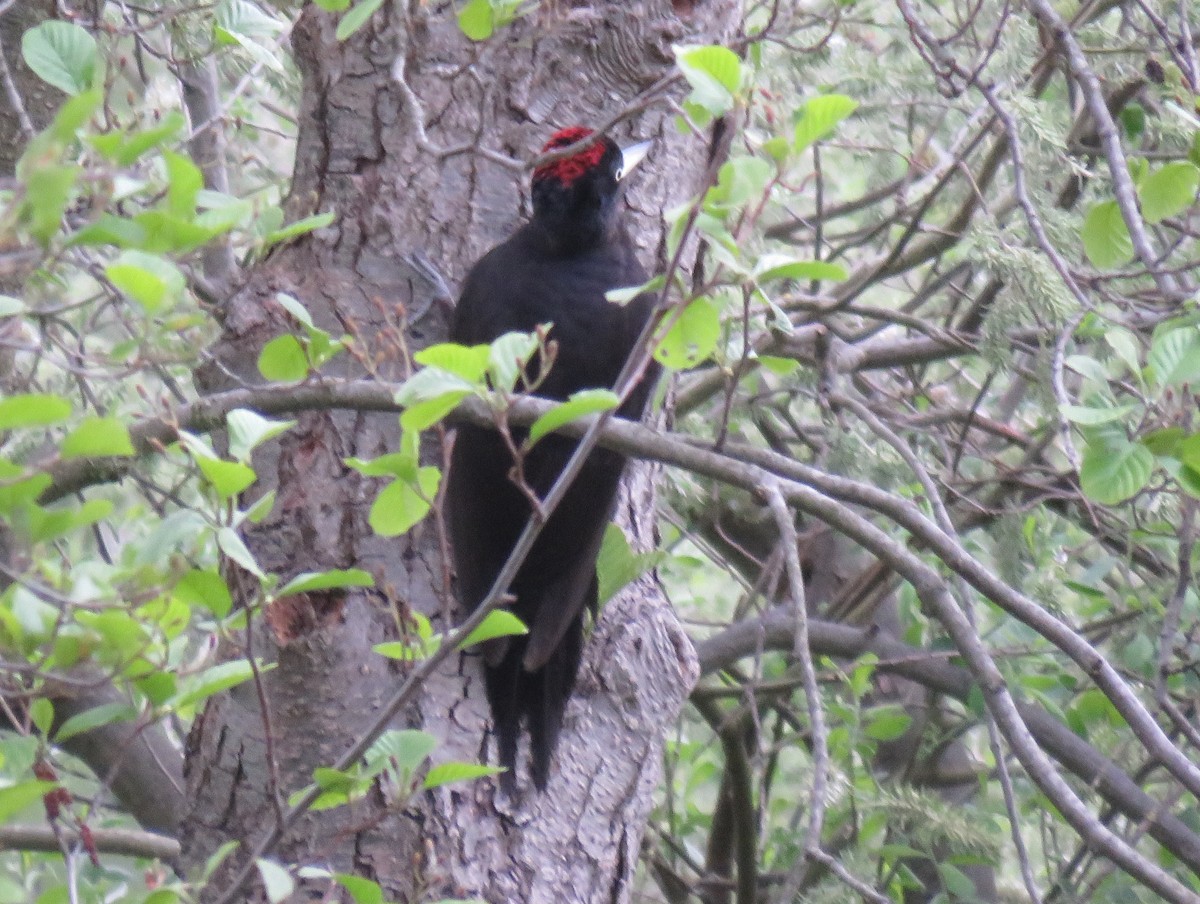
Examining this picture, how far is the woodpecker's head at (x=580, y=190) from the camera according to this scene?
7.39 ft

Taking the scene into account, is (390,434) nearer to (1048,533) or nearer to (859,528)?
(859,528)

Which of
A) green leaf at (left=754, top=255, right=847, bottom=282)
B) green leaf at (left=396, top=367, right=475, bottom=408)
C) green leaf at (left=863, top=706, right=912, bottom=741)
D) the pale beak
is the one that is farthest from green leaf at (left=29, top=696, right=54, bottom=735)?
green leaf at (left=863, top=706, right=912, bottom=741)

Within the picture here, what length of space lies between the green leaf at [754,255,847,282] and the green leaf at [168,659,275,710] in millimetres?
612

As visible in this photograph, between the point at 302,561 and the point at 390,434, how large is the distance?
23 cm

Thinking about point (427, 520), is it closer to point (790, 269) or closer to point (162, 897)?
point (162, 897)

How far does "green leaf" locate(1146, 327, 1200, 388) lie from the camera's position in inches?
58.8

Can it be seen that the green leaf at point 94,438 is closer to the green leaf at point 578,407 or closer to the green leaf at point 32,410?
the green leaf at point 32,410

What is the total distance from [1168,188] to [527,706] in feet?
3.71

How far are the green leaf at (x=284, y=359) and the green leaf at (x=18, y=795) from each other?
533 mm

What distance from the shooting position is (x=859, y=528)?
1558 mm

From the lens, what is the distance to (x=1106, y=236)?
1.80 metres

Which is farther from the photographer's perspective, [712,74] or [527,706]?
[527,706]

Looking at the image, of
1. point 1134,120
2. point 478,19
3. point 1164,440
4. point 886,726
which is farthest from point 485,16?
point 886,726

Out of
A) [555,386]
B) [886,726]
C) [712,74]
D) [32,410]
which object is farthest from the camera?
[886,726]
